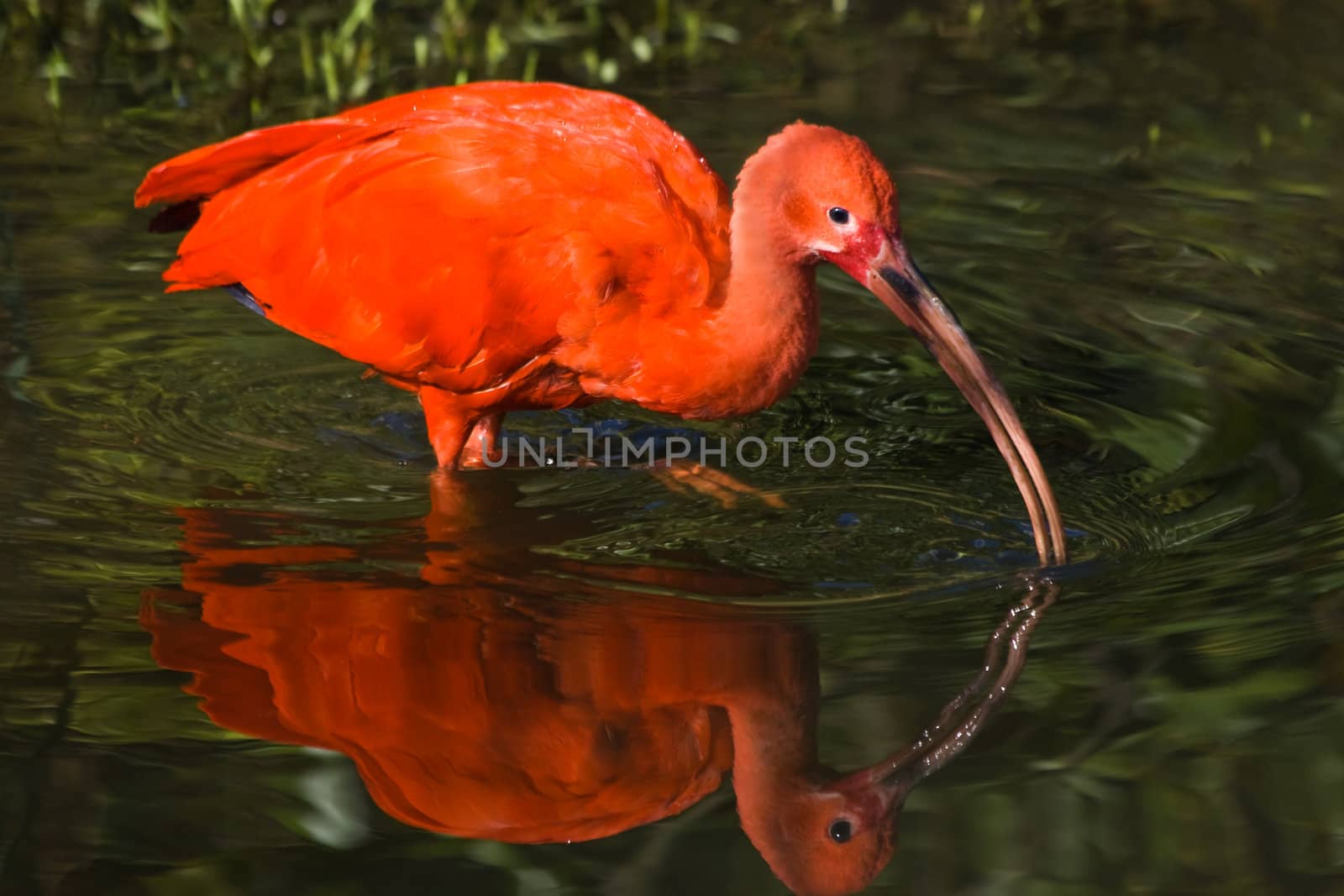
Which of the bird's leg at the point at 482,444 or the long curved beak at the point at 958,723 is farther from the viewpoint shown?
the bird's leg at the point at 482,444

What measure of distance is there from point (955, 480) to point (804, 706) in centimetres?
126

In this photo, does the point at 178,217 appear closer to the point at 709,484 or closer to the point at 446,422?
the point at 446,422

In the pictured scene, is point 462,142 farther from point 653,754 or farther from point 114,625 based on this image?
point 653,754

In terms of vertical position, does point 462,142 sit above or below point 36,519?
above

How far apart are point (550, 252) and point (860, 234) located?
0.82 m

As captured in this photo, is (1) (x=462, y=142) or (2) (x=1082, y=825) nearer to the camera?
(2) (x=1082, y=825)

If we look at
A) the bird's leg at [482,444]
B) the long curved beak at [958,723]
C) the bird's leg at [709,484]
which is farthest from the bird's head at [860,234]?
the bird's leg at [482,444]

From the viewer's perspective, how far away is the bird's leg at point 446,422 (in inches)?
207

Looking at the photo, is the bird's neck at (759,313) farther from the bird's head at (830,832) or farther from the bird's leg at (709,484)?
the bird's head at (830,832)

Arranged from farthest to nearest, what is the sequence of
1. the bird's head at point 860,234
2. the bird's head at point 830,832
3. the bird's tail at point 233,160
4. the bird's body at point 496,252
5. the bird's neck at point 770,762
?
1. the bird's tail at point 233,160
2. the bird's body at point 496,252
3. the bird's head at point 860,234
4. the bird's neck at point 770,762
5. the bird's head at point 830,832

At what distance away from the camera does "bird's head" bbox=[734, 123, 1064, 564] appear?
4477 mm

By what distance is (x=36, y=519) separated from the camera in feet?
15.8

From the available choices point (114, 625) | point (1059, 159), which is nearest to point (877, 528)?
point (114, 625)

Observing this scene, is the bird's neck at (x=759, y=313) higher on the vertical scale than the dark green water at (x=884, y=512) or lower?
higher
